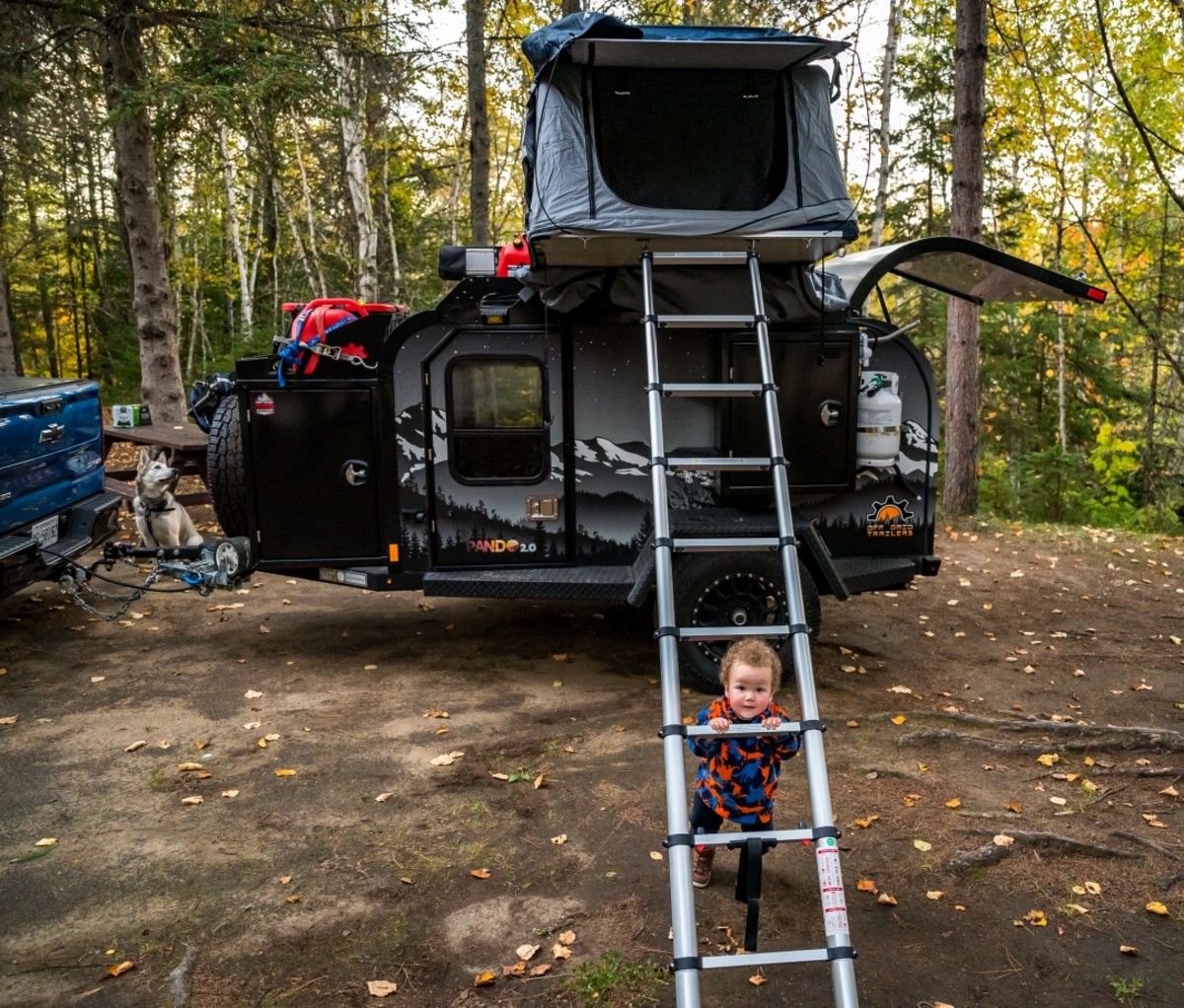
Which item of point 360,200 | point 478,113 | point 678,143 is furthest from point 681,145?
point 360,200

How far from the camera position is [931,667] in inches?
256

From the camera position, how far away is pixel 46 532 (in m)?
6.64

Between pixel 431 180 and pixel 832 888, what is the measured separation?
20844mm

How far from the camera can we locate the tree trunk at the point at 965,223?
9859mm

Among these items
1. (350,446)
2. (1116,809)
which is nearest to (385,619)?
(350,446)

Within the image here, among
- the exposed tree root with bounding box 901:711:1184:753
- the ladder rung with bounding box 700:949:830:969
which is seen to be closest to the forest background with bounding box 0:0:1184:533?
the exposed tree root with bounding box 901:711:1184:753

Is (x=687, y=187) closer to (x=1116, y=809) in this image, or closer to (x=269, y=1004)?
(x=1116, y=809)

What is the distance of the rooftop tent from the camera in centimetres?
523

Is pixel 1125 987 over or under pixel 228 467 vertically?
under

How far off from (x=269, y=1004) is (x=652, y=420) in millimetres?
2822

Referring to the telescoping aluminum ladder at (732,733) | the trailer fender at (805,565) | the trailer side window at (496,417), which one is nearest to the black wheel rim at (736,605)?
the trailer fender at (805,565)

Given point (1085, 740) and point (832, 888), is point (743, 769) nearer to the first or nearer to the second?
point (832, 888)

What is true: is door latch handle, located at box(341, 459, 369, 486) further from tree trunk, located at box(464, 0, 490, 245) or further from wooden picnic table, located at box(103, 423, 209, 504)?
tree trunk, located at box(464, 0, 490, 245)

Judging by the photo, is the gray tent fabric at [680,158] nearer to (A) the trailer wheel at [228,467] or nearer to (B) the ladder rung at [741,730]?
(A) the trailer wheel at [228,467]
